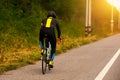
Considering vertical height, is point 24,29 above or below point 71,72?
above

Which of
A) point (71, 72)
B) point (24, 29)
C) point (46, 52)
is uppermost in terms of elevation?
point (46, 52)

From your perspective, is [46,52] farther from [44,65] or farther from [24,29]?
[24,29]

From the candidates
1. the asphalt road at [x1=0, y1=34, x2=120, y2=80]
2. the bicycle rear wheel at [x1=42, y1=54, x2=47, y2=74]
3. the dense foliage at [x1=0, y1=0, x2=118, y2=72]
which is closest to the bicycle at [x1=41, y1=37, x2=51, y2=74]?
the bicycle rear wheel at [x1=42, y1=54, x2=47, y2=74]

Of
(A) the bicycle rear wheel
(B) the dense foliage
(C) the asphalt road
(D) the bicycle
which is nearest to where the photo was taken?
(C) the asphalt road

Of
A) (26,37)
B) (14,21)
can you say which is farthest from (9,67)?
(14,21)

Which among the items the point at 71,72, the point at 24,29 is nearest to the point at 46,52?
the point at 71,72

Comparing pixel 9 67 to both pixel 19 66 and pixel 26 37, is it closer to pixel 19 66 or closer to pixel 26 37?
pixel 19 66

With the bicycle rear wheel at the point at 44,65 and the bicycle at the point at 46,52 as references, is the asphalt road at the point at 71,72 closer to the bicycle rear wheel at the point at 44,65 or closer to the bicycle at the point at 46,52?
the bicycle rear wheel at the point at 44,65

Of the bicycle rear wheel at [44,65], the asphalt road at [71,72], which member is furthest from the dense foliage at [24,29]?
the bicycle rear wheel at [44,65]

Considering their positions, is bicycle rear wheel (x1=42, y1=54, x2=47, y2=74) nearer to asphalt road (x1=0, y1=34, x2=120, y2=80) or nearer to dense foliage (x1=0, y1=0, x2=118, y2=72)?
asphalt road (x1=0, y1=34, x2=120, y2=80)

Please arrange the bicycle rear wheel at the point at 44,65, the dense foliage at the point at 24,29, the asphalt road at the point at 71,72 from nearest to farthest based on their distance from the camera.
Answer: the asphalt road at the point at 71,72 < the bicycle rear wheel at the point at 44,65 < the dense foliage at the point at 24,29

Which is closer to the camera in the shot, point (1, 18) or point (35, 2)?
point (1, 18)

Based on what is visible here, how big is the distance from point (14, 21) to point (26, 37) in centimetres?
246

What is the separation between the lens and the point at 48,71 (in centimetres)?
1380
